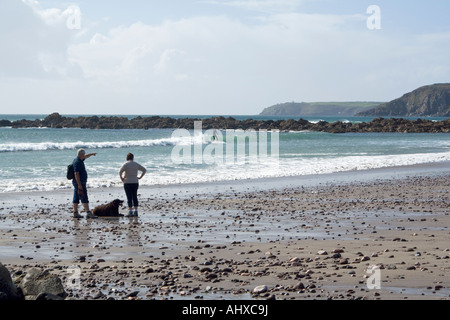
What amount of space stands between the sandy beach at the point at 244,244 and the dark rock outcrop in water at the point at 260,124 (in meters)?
69.1

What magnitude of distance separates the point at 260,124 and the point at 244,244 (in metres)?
85.1

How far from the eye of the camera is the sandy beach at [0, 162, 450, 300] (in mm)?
7254

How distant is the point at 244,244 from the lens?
1008 centimetres

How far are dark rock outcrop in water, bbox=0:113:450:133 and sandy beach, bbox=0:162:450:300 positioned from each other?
69143mm

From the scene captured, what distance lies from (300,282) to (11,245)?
5.43 m

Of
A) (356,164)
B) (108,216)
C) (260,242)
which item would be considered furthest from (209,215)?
(356,164)

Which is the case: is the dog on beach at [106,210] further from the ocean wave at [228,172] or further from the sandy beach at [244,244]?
the ocean wave at [228,172]

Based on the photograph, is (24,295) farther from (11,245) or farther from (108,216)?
(108,216)
